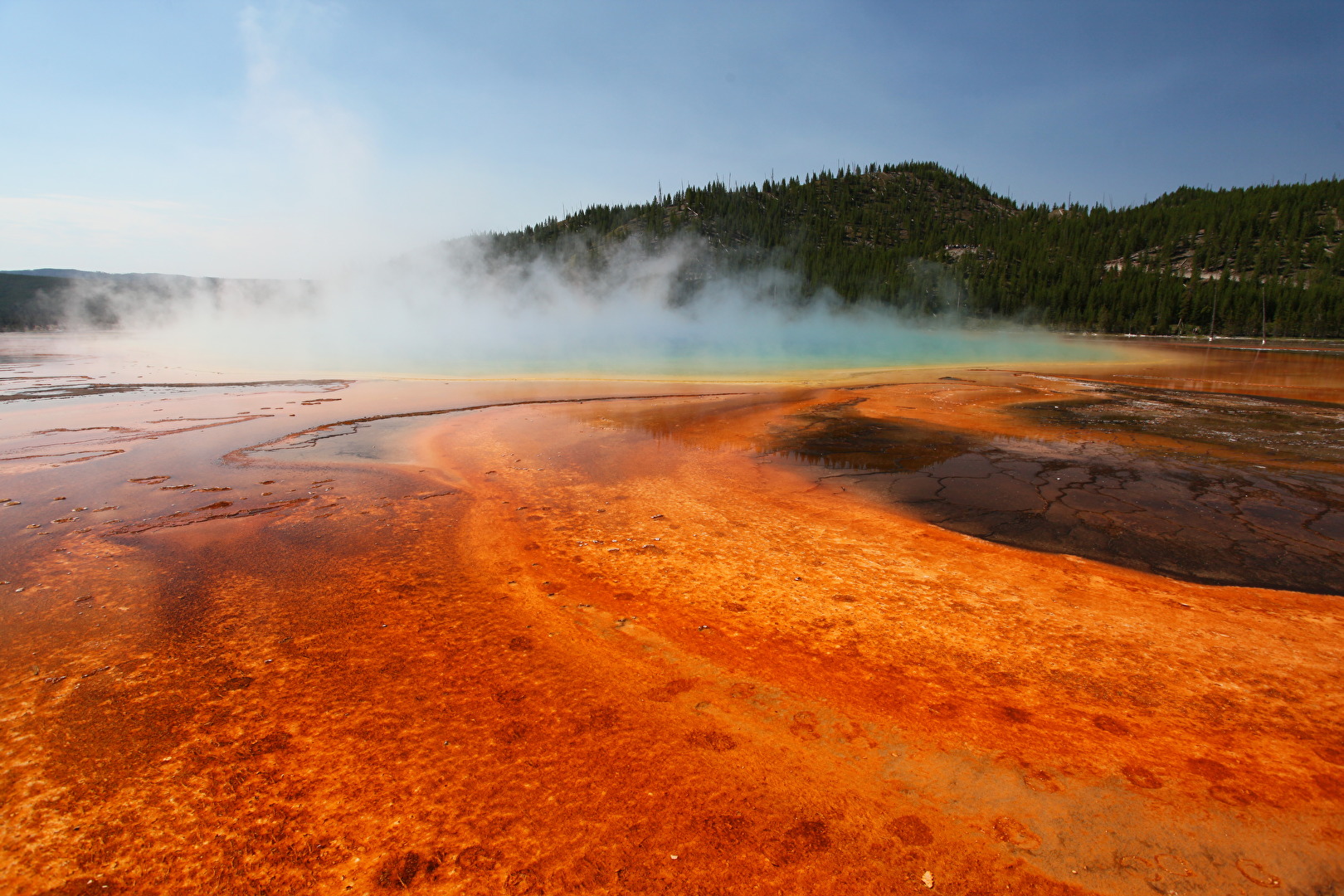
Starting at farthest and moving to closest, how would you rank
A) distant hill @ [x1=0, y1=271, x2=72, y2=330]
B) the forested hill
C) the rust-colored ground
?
distant hill @ [x1=0, y1=271, x2=72, y2=330], the forested hill, the rust-colored ground

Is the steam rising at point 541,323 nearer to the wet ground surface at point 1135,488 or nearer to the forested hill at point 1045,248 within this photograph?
the forested hill at point 1045,248

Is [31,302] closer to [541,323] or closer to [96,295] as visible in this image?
[96,295]

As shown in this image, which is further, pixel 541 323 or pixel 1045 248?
pixel 1045 248

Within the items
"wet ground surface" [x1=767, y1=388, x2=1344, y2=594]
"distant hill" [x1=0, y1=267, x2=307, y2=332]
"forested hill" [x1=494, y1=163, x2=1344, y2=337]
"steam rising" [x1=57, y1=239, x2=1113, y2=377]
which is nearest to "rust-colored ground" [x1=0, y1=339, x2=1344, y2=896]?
"wet ground surface" [x1=767, y1=388, x2=1344, y2=594]

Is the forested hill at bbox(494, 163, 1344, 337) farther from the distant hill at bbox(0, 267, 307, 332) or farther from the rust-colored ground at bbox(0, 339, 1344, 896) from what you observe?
the rust-colored ground at bbox(0, 339, 1344, 896)

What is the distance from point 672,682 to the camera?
343 centimetres

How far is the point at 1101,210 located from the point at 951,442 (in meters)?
108

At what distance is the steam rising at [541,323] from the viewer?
2902 centimetres

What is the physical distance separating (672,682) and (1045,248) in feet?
304

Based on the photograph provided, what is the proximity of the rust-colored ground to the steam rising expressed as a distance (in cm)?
1713

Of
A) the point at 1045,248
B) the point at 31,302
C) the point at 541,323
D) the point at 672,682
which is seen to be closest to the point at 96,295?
the point at 31,302

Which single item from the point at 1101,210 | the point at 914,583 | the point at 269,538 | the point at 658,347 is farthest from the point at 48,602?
the point at 1101,210

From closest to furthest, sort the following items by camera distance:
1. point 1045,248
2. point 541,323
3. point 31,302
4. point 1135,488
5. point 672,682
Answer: point 672,682 → point 1135,488 → point 541,323 → point 31,302 → point 1045,248

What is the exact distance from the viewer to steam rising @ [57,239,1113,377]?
2902 cm
